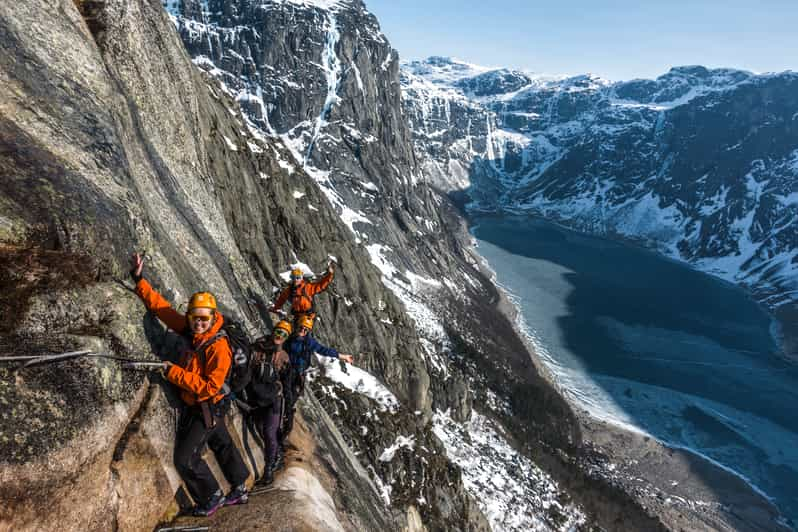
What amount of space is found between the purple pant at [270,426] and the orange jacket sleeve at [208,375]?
242 centimetres

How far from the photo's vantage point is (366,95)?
145750 millimetres

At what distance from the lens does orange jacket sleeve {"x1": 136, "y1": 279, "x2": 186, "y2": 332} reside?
24.7 feet

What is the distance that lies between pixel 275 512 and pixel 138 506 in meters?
2.33

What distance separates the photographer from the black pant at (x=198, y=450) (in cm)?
699

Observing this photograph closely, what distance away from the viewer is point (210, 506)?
7207 millimetres

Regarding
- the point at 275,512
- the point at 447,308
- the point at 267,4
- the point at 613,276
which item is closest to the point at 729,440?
the point at 447,308

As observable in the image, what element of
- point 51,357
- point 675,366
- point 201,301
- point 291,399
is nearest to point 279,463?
point 291,399

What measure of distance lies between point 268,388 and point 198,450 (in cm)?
197

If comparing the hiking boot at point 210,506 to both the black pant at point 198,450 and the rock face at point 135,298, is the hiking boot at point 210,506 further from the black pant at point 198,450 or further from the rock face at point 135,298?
the rock face at point 135,298

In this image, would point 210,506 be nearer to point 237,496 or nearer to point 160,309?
point 237,496

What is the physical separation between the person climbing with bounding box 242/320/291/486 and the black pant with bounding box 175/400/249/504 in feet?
4.48

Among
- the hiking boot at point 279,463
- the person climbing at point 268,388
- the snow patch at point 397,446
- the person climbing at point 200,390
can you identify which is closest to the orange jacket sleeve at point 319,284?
the person climbing at point 268,388

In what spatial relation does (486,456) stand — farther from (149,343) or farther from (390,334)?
(149,343)

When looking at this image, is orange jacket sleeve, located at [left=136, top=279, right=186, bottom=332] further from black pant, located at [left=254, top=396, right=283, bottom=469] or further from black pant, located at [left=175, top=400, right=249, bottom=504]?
black pant, located at [left=254, top=396, right=283, bottom=469]
